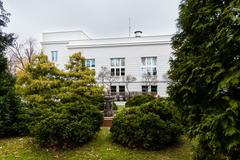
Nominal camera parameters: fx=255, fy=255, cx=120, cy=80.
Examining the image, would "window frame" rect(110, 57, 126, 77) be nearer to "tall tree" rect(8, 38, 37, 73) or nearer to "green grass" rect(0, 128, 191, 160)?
"tall tree" rect(8, 38, 37, 73)

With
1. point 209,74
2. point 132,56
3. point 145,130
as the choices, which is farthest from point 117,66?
point 209,74

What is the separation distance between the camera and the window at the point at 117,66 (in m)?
32.4

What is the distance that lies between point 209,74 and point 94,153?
3.71 metres

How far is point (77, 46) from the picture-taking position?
3331 centimetres

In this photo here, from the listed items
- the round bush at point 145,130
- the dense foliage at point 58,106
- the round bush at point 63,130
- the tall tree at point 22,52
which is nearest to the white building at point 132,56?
the tall tree at point 22,52

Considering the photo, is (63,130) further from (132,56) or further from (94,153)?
(132,56)

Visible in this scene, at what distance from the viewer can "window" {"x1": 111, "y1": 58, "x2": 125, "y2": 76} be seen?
1277 inches

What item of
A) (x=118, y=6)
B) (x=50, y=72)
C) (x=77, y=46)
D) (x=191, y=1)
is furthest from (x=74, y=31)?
(x=191, y=1)

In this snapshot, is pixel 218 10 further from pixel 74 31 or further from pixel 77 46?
pixel 74 31

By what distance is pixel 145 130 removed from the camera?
6375mm

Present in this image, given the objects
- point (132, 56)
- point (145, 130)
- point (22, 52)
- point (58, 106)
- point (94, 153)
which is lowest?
point (94, 153)

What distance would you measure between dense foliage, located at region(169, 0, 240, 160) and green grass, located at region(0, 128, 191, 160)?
57.7 inches

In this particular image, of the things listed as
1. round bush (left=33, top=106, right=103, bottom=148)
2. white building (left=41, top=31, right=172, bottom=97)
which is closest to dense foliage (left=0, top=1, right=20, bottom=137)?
round bush (left=33, top=106, right=103, bottom=148)

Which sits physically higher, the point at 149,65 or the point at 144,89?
the point at 149,65
